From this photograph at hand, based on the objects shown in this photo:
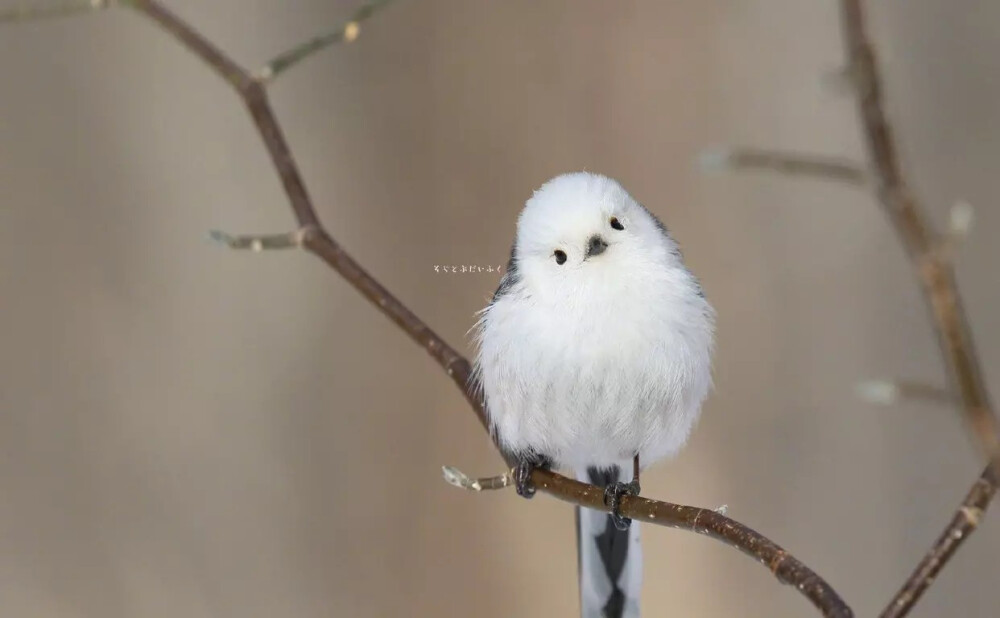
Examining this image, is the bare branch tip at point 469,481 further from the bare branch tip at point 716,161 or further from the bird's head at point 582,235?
the bare branch tip at point 716,161

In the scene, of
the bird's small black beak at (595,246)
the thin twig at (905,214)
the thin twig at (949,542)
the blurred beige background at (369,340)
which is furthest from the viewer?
the blurred beige background at (369,340)

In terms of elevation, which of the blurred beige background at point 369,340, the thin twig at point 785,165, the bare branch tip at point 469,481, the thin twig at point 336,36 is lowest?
the thin twig at point 785,165

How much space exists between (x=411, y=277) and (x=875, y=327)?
2.03ft

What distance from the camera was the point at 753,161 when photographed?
0.27 m

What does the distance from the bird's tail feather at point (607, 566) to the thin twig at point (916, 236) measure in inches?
22.0

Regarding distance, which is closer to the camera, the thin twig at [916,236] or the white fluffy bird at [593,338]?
the thin twig at [916,236]

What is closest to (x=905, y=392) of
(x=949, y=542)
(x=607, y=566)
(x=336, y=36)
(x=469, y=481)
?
(x=949, y=542)

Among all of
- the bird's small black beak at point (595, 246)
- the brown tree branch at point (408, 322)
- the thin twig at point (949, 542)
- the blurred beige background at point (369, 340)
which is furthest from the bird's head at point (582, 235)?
the blurred beige background at point (369, 340)

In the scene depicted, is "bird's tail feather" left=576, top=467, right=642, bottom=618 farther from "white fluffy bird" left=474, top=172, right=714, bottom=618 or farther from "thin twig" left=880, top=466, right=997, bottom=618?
"thin twig" left=880, top=466, right=997, bottom=618

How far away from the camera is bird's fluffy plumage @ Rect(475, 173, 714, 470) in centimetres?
57

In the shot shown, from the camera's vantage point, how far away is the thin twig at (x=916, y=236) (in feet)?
0.81

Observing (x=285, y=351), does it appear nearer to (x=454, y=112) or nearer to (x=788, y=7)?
(x=454, y=112)

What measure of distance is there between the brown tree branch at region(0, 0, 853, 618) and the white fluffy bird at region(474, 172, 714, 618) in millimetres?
26

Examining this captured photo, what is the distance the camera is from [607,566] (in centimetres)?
83
